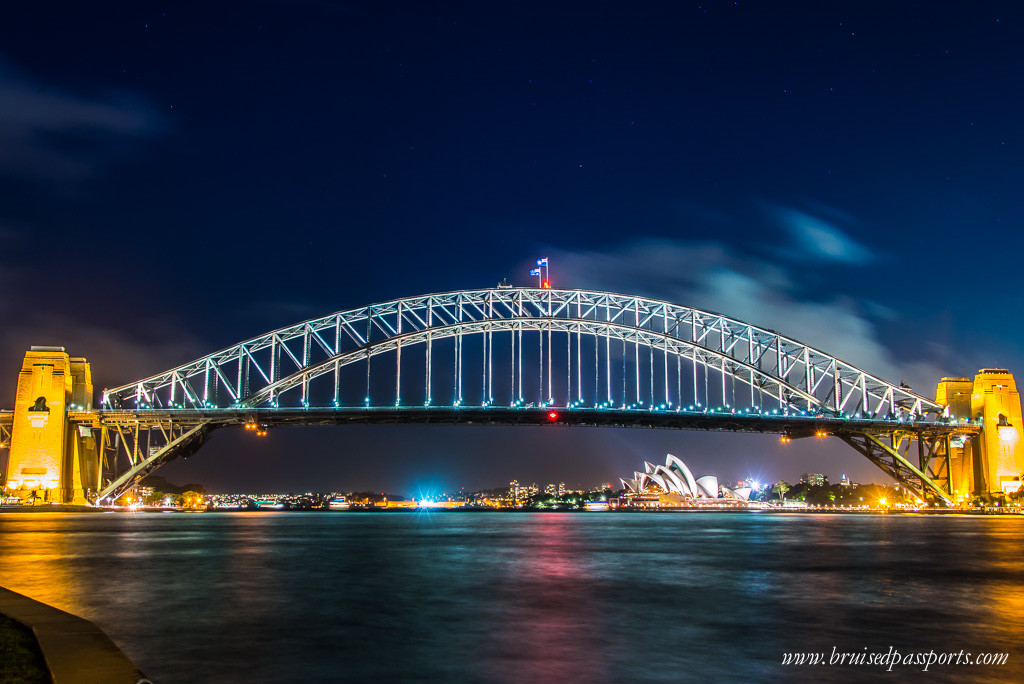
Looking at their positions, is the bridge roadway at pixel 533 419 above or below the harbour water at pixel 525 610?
above

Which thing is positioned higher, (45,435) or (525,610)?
(45,435)

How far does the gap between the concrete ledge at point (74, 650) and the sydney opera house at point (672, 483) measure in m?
131

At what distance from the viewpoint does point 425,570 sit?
80.4 ft

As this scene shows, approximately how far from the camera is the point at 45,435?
62.0 m

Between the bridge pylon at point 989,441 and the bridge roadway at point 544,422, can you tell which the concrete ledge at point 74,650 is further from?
the bridge pylon at point 989,441

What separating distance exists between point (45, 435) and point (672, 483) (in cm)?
9767

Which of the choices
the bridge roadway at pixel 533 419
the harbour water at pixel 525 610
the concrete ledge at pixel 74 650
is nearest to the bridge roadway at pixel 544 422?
the bridge roadway at pixel 533 419

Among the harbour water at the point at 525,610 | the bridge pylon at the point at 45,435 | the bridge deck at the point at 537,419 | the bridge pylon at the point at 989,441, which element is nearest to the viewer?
the harbour water at the point at 525,610

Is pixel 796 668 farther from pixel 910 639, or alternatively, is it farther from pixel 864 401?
pixel 864 401

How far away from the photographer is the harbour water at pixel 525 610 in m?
10.9

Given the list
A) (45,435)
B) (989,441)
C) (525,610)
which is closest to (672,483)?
(989,441)

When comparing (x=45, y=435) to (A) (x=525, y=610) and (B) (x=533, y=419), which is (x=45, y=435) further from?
(A) (x=525, y=610)

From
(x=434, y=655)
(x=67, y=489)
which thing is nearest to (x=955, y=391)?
(x=67, y=489)

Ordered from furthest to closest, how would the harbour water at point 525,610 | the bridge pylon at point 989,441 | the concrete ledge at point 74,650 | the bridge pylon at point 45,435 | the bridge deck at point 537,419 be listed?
the bridge pylon at point 989,441 < the bridge deck at point 537,419 < the bridge pylon at point 45,435 < the harbour water at point 525,610 < the concrete ledge at point 74,650
